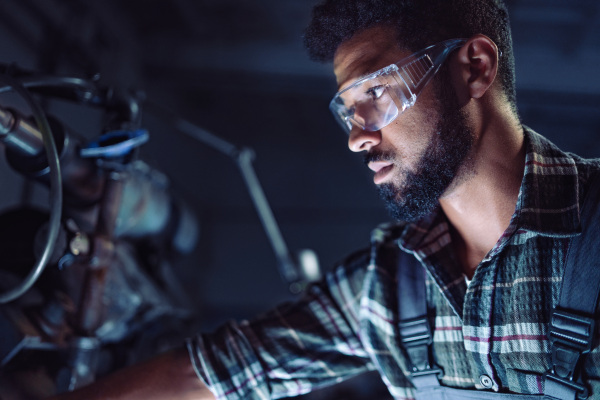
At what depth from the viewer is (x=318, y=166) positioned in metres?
4.73

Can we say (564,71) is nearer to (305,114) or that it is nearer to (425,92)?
(425,92)

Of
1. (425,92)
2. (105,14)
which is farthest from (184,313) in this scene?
(105,14)

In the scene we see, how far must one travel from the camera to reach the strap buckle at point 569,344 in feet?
2.76

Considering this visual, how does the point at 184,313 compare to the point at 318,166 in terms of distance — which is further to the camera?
the point at 318,166

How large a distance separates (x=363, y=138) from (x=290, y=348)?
62 cm

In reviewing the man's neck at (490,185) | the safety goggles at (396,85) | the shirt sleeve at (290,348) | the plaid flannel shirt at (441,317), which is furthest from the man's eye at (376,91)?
the shirt sleeve at (290,348)

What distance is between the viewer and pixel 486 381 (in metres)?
1.04

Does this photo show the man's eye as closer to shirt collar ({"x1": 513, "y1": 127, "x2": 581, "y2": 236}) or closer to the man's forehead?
the man's forehead

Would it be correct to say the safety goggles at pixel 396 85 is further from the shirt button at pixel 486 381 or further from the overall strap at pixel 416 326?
the shirt button at pixel 486 381

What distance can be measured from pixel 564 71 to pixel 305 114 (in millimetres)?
2559

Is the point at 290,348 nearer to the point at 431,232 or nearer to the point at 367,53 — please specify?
the point at 431,232

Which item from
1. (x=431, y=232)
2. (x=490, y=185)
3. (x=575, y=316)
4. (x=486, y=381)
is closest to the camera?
(x=575, y=316)

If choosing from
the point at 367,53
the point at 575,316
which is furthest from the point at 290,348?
the point at 367,53

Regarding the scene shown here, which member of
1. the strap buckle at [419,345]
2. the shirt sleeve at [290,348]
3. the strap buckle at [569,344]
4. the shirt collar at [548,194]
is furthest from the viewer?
the shirt sleeve at [290,348]
